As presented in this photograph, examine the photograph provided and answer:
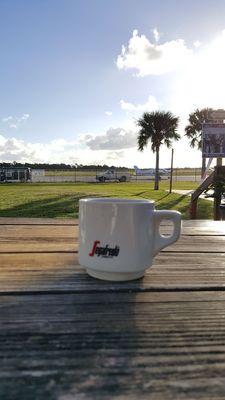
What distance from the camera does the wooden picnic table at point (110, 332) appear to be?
35 cm

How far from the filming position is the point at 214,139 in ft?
20.1

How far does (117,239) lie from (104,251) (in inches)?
1.3

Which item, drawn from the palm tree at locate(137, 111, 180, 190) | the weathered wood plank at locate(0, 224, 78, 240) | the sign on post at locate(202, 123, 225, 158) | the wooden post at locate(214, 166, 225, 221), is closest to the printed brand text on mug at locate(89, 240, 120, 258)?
the weathered wood plank at locate(0, 224, 78, 240)

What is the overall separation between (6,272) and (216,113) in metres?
5.90

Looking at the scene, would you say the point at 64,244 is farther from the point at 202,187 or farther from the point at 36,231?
the point at 202,187

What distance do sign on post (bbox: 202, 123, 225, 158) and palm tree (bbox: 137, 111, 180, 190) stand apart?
1342cm

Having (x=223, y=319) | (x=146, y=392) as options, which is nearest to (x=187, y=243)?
(x=223, y=319)

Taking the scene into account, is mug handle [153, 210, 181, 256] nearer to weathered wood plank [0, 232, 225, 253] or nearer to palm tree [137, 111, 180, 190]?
weathered wood plank [0, 232, 225, 253]

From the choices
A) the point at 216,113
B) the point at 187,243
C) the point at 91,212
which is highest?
the point at 216,113

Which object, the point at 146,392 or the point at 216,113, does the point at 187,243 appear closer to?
the point at 146,392

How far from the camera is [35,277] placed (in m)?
0.69

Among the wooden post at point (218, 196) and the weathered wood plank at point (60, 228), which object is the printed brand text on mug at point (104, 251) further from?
the wooden post at point (218, 196)

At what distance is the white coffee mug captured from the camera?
662 mm

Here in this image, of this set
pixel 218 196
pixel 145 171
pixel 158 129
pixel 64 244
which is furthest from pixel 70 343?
pixel 145 171
